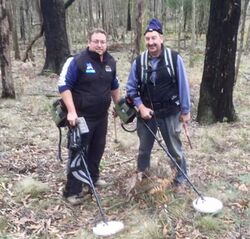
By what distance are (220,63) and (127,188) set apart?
160 inches

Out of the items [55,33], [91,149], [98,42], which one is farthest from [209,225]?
[55,33]

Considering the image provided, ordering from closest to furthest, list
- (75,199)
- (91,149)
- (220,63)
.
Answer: (75,199)
(91,149)
(220,63)

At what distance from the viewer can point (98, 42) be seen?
495cm

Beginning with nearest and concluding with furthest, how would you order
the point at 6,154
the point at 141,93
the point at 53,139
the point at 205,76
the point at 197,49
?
the point at 141,93
the point at 6,154
the point at 53,139
the point at 205,76
the point at 197,49

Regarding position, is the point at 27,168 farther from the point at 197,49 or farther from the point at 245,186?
the point at 197,49

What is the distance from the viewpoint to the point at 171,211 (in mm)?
5047

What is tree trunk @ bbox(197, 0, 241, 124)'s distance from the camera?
329 inches

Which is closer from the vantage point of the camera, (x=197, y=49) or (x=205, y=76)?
(x=205, y=76)

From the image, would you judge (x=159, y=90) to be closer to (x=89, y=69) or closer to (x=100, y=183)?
(x=89, y=69)

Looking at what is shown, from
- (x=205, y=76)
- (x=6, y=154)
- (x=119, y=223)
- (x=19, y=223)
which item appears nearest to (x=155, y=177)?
(x=119, y=223)

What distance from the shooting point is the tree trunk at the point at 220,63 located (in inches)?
329

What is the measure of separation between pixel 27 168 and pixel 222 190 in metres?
2.75

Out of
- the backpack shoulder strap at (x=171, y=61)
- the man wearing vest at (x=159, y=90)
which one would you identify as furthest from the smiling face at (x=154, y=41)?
the backpack shoulder strap at (x=171, y=61)

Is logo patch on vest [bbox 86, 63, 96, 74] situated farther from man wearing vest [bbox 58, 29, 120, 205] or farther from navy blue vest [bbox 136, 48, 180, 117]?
navy blue vest [bbox 136, 48, 180, 117]
